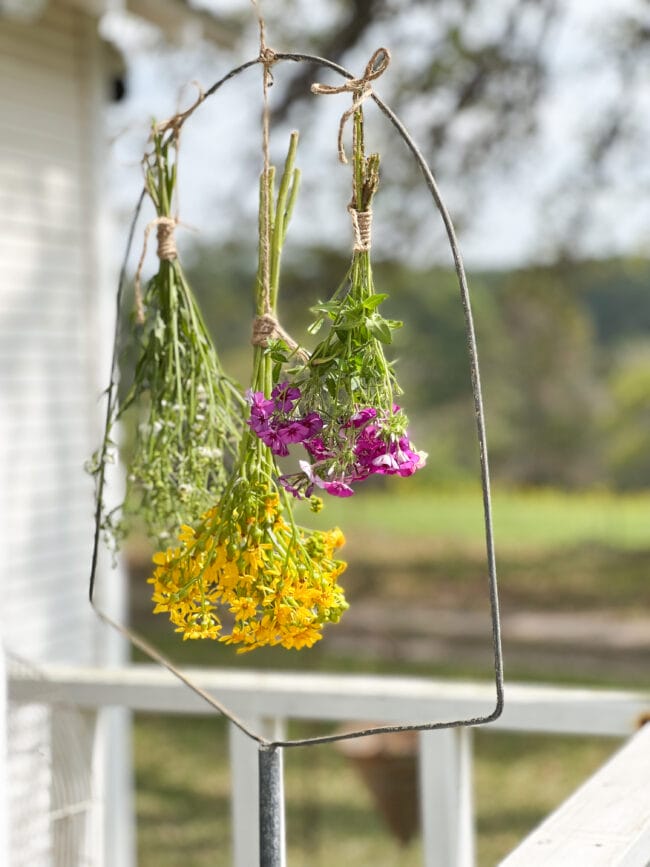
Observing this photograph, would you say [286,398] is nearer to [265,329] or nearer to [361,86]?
[265,329]

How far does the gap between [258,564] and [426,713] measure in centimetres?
75

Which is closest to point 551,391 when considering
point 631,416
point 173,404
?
point 631,416

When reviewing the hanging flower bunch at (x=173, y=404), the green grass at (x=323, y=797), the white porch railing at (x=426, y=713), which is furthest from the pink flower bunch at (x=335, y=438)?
the green grass at (x=323, y=797)

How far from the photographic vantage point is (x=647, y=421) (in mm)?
7273

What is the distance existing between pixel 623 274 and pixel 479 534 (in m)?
2.28

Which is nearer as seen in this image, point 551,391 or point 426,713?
point 426,713

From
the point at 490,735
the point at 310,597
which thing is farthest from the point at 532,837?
the point at 490,735

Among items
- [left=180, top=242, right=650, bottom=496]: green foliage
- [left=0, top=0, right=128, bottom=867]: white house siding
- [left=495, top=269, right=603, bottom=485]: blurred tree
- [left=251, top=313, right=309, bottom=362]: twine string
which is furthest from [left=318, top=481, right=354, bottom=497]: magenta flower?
[left=495, top=269, right=603, bottom=485]: blurred tree

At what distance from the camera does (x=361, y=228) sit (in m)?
0.87

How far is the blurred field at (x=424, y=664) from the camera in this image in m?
5.08

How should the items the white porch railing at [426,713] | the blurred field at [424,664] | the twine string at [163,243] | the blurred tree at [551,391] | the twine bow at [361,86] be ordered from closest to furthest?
1. the twine bow at [361,86]
2. the twine string at [163,243]
3. the white porch railing at [426,713]
4. the blurred field at [424,664]
5. the blurred tree at [551,391]

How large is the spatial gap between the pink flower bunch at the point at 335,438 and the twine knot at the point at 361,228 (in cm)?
12

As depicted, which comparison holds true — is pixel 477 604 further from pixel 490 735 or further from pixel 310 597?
pixel 310 597

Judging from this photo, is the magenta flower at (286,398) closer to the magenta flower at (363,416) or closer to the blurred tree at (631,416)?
the magenta flower at (363,416)
